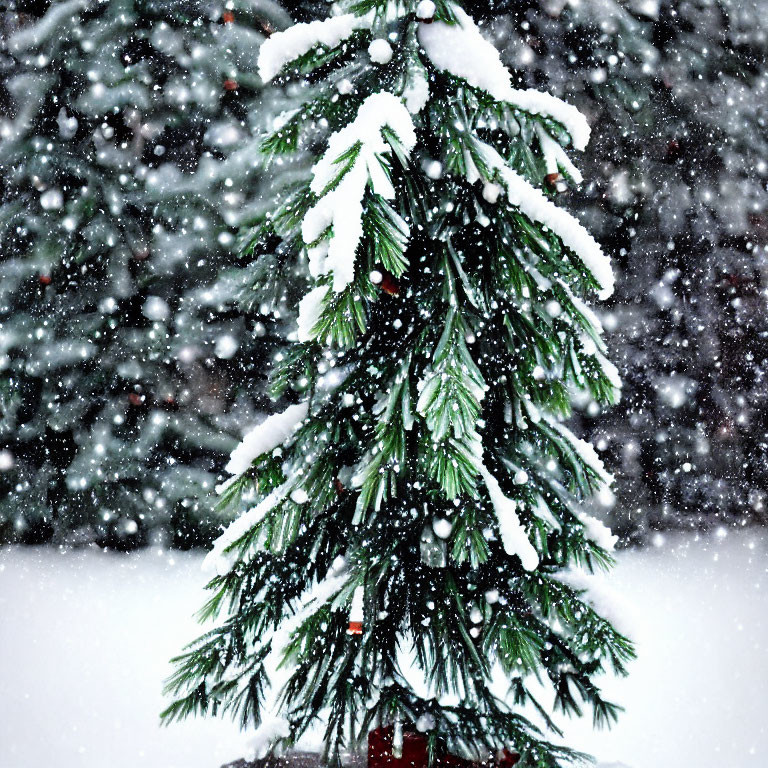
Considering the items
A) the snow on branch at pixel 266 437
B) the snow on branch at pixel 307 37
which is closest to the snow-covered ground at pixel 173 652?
the snow on branch at pixel 266 437

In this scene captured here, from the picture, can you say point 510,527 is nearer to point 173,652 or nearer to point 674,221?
point 173,652

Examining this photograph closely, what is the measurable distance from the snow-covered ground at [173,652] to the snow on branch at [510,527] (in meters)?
0.54

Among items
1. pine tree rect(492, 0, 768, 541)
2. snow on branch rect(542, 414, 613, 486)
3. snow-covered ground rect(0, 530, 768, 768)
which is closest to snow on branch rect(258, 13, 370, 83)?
snow on branch rect(542, 414, 613, 486)

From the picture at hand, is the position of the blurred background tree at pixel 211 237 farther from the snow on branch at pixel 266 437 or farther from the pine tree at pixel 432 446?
the pine tree at pixel 432 446

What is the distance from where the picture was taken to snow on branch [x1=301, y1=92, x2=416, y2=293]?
196 cm

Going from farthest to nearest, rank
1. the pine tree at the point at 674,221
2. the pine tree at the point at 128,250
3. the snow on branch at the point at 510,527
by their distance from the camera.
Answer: the pine tree at the point at 674,221 → the pine tree at the point at 128,250 → the snow on branch at the point at 510,527

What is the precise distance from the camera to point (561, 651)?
2477mm

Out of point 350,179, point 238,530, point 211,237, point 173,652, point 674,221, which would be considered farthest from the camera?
point 674,221

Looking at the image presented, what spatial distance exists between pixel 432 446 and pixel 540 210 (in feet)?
2.82

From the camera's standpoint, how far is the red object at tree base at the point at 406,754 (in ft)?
8.11

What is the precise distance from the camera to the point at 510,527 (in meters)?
2.28

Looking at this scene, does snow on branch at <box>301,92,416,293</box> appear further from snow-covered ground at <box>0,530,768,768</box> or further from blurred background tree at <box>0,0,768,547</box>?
blurred background tree at <box>0,0,768,547</box>

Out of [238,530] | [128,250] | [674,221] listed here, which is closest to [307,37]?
[238,530]

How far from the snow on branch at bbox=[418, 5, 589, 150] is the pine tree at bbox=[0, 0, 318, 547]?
373 centimetres
